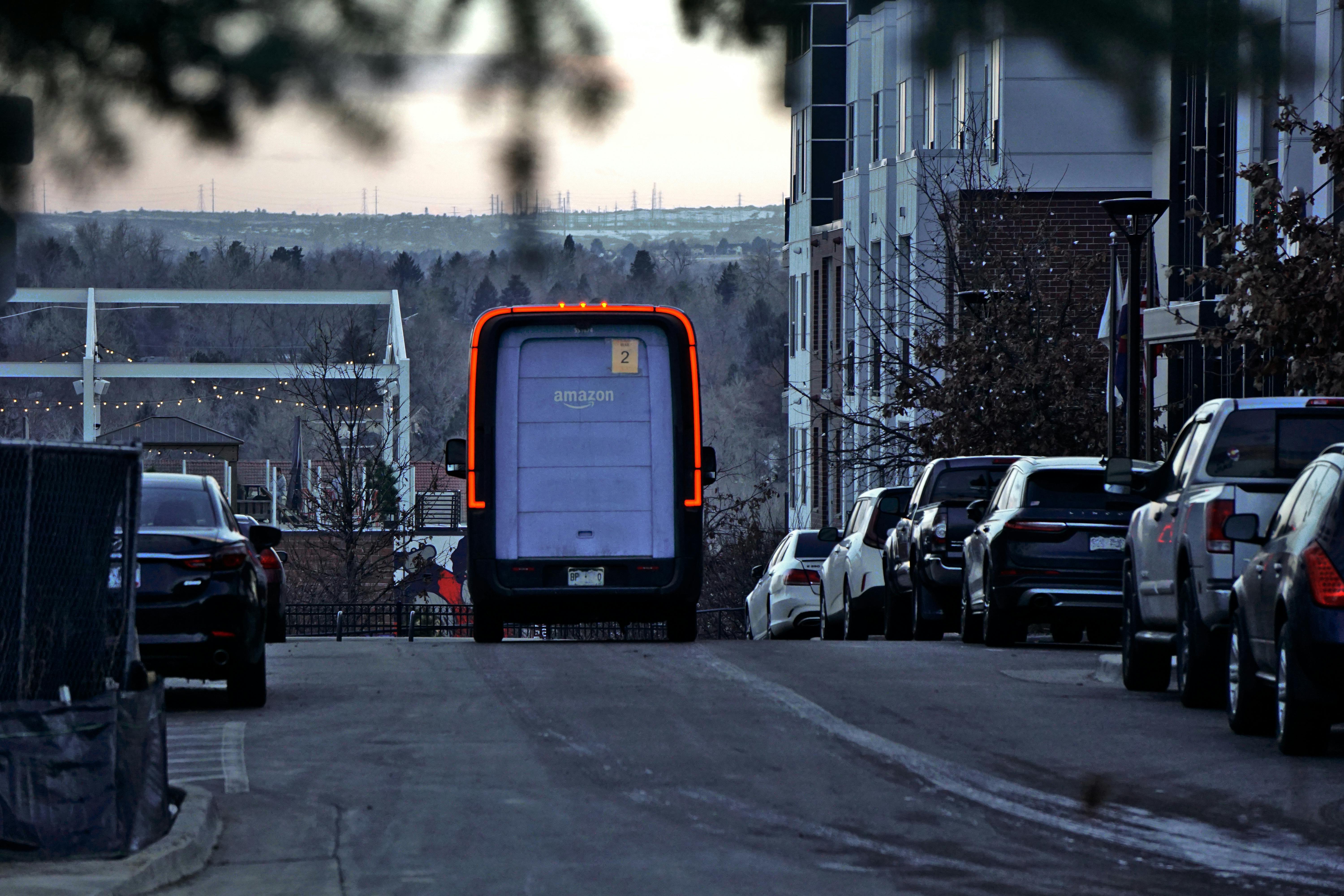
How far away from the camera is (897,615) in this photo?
23.6 metres

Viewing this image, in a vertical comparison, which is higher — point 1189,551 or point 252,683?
point 1189,551

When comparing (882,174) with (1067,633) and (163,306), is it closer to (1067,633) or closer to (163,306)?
(1067,633)

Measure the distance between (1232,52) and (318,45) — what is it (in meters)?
1.33

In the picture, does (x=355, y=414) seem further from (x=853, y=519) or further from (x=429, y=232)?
(x=429, y=232)

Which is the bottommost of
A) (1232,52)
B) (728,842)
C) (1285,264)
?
(728,842)

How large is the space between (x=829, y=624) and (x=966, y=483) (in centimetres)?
441

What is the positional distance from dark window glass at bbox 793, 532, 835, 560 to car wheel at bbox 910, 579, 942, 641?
5.54m

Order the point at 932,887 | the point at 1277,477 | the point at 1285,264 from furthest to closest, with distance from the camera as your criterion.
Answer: the point at 1285,264 < the point at 1277,477 < the point at 932,887

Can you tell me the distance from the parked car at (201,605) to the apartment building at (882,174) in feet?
13.3

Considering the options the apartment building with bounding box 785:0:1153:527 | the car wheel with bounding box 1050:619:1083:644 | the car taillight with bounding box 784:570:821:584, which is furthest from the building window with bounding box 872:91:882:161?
the car taillight with bounding box 784:570:821:584

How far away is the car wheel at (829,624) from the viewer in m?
25.8

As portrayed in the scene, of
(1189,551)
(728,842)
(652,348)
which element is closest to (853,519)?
(652,348)

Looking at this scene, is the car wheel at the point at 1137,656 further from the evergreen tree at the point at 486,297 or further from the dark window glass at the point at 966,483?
the evergreen tree at the point at 486,297

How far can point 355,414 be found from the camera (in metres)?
46.5
